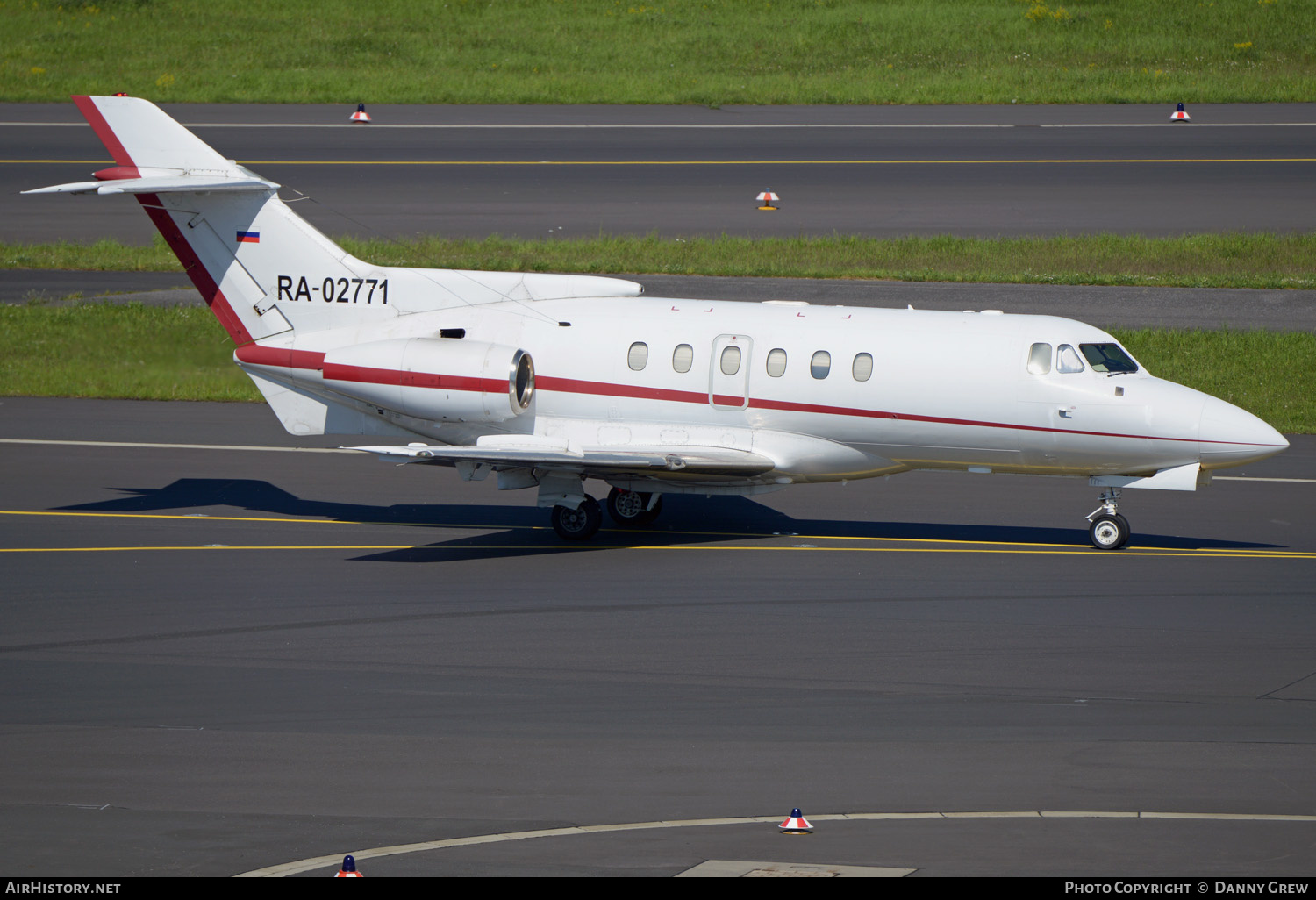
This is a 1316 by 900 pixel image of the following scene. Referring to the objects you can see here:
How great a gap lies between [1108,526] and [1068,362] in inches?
91.7

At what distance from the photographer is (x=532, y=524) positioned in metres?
21.6

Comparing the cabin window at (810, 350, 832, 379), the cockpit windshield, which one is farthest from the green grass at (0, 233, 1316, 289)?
the cabin window at (810, 350, 832, 379)

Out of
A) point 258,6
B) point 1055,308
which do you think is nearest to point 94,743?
point 1055,308

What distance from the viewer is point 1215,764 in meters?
12.9

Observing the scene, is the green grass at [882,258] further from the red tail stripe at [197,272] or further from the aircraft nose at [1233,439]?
the aircraft nose at [1233,439]

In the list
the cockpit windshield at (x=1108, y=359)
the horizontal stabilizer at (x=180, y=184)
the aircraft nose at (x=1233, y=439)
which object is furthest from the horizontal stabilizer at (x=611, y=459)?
the aircraft nose at (x=1233, y=439)

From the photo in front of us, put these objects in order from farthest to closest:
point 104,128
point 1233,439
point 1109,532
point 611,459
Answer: point 104,128, point 1109,532, point 611,459, point 1233,439

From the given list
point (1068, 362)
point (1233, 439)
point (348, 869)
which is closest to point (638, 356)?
point (1068, 362)

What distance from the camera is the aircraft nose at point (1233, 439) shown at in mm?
18938

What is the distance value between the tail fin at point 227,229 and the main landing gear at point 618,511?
3897 mm

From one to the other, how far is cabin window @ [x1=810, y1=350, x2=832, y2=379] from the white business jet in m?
0.03

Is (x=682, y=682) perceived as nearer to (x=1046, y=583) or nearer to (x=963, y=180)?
(x=1046, y=583)

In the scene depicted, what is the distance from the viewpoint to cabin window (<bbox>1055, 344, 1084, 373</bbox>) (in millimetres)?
19375

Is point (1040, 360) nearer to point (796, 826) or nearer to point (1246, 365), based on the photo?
point (796, 826)
